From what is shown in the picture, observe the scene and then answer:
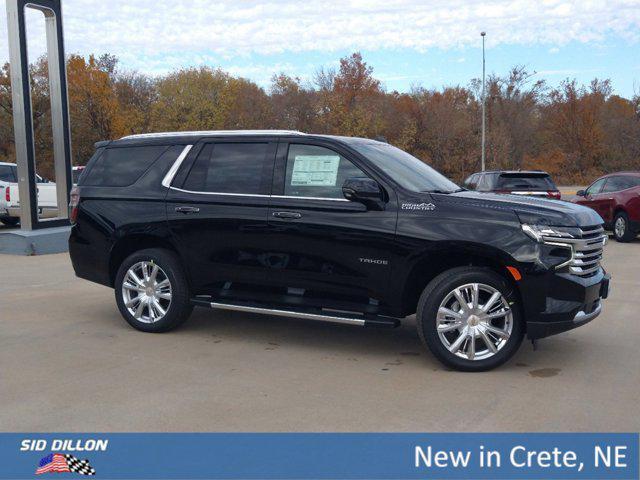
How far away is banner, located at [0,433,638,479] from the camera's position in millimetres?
3793

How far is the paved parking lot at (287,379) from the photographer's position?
14.6 ft

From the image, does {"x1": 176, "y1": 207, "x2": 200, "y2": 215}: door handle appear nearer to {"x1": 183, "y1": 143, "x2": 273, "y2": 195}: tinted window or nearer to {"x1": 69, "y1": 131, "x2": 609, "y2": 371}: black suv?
{"x1": 69, "y1": 131, "x2": 609, "y2": 371}: black suv

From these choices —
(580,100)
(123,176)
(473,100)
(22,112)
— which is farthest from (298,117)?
(123,176)

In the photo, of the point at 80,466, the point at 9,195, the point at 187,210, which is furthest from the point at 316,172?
the point at 9,195

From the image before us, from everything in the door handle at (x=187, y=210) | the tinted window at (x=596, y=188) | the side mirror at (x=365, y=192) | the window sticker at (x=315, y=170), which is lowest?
the tinted window at (x=596, y=188)

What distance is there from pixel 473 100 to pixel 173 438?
55896mm

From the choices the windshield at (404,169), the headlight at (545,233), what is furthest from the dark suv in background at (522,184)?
the headlight at (545,233)

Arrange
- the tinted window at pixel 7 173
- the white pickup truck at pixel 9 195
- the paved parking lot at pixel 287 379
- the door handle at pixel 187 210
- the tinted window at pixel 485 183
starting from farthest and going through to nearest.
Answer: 1. the tinted window at pixel 7 173
2. the white pickup truck at pixel 9 195
3. the tinted window at pixel 485 183
4. the door handle at pixel 187 210
5. the paved parking lot at pixel 287 379

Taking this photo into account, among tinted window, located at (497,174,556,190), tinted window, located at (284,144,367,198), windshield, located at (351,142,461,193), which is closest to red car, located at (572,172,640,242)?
tinted window, located at (497,174,556,190)

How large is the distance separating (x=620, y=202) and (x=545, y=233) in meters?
10.8

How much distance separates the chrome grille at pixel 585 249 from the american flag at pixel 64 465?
11.5ft

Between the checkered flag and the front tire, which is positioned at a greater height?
the front tire

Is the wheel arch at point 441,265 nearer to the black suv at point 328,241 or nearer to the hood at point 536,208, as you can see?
the black suv at point 328,241

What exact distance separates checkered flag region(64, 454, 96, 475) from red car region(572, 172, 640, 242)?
13320 millimetres
